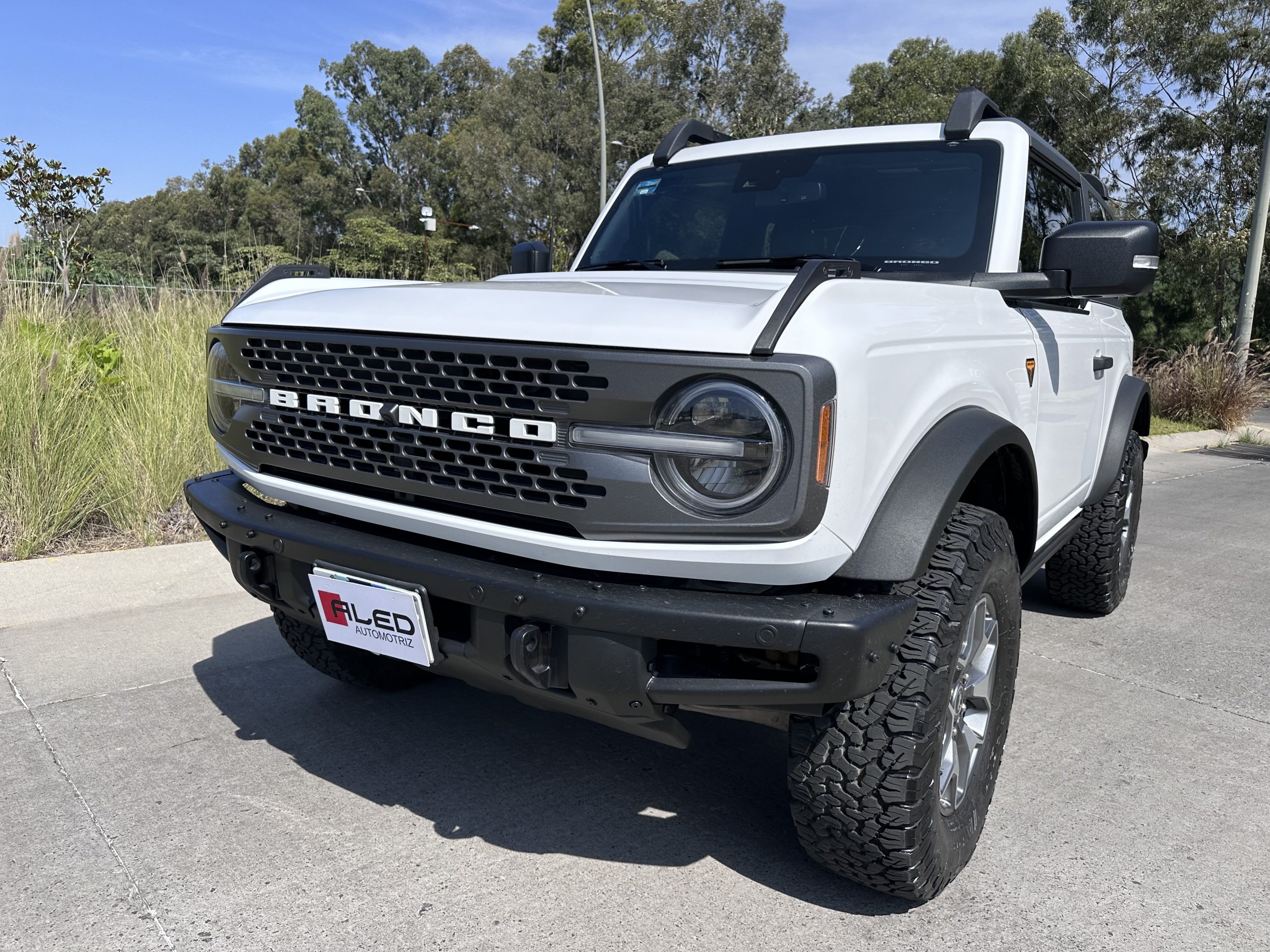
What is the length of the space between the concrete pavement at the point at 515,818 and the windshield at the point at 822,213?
1.56 metres

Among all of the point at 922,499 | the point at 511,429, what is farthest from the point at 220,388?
the point at 922,499

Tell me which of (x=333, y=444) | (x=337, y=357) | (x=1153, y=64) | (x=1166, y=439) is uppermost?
(x=1153, y=64)

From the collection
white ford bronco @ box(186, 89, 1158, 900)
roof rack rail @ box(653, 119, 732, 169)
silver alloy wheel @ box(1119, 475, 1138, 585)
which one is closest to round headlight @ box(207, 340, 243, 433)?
white ford bronco @ box(186, 89, 1158, 900)

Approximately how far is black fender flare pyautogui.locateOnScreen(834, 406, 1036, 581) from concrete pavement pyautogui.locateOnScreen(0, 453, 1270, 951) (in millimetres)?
891

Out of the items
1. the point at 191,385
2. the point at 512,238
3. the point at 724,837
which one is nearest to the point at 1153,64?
the point at 191,385

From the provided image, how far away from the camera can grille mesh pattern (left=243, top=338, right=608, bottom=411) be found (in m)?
1.94

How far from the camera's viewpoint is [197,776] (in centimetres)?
284

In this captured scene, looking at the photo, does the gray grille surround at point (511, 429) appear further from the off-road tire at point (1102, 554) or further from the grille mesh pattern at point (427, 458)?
the off-road tire at point (1102, 554)

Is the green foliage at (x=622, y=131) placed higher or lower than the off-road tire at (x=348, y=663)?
higher

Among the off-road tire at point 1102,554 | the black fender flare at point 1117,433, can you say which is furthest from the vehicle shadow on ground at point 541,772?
the off-road tire at point 1102,554

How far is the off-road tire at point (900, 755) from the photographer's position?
2.01m

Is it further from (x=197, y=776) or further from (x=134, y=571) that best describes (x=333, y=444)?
(x=134, y=571)

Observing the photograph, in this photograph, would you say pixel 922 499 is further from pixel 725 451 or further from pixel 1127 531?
pixel 1127 531

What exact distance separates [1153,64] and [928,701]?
942 inches
